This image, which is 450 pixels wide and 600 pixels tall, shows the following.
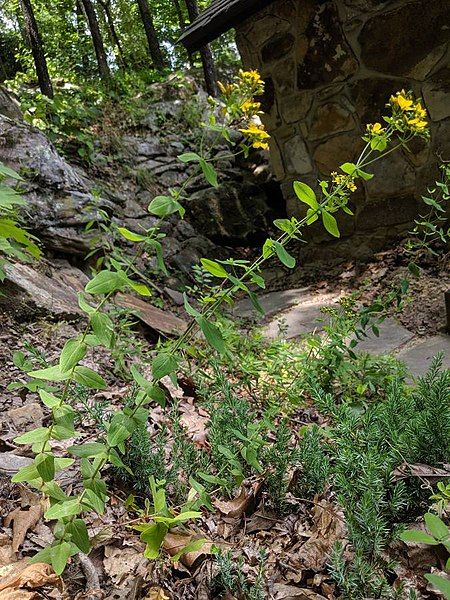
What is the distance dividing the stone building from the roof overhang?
1 centimetres

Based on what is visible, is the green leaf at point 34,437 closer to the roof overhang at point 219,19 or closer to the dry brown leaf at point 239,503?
the dry brown leaf at point 239,503

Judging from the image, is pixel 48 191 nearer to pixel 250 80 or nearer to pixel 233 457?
pixel 250 80

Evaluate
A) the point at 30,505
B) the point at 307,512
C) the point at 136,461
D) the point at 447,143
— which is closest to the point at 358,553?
the point at 307,512

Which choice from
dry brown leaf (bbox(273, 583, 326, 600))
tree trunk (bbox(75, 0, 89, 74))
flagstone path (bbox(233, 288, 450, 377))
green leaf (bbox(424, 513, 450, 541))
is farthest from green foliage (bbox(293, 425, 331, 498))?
tree trunk (bbox(75, 0, 89, 74))

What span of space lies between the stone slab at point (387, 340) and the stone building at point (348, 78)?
166 centimetres

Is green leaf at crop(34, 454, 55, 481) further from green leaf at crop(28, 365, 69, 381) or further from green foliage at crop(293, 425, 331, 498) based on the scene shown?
green foliage at crop(293, 425, 331, 498)

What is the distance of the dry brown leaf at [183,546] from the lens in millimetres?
1253

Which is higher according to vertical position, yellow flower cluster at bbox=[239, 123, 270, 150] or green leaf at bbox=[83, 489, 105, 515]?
yellow flower cluster at bbox=[239, 123, 270, 150]

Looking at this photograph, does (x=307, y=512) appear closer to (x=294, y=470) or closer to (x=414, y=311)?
(x=294, y=470)

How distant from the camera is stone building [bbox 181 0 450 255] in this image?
167 inches

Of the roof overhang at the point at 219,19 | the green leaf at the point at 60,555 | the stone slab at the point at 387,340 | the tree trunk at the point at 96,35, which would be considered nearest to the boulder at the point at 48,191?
the roof overhang at the point at 219,19

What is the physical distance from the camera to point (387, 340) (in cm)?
330

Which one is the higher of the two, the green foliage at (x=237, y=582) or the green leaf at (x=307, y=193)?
the green leaf at (x=307, y=193)

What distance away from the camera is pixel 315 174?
17.2ft
